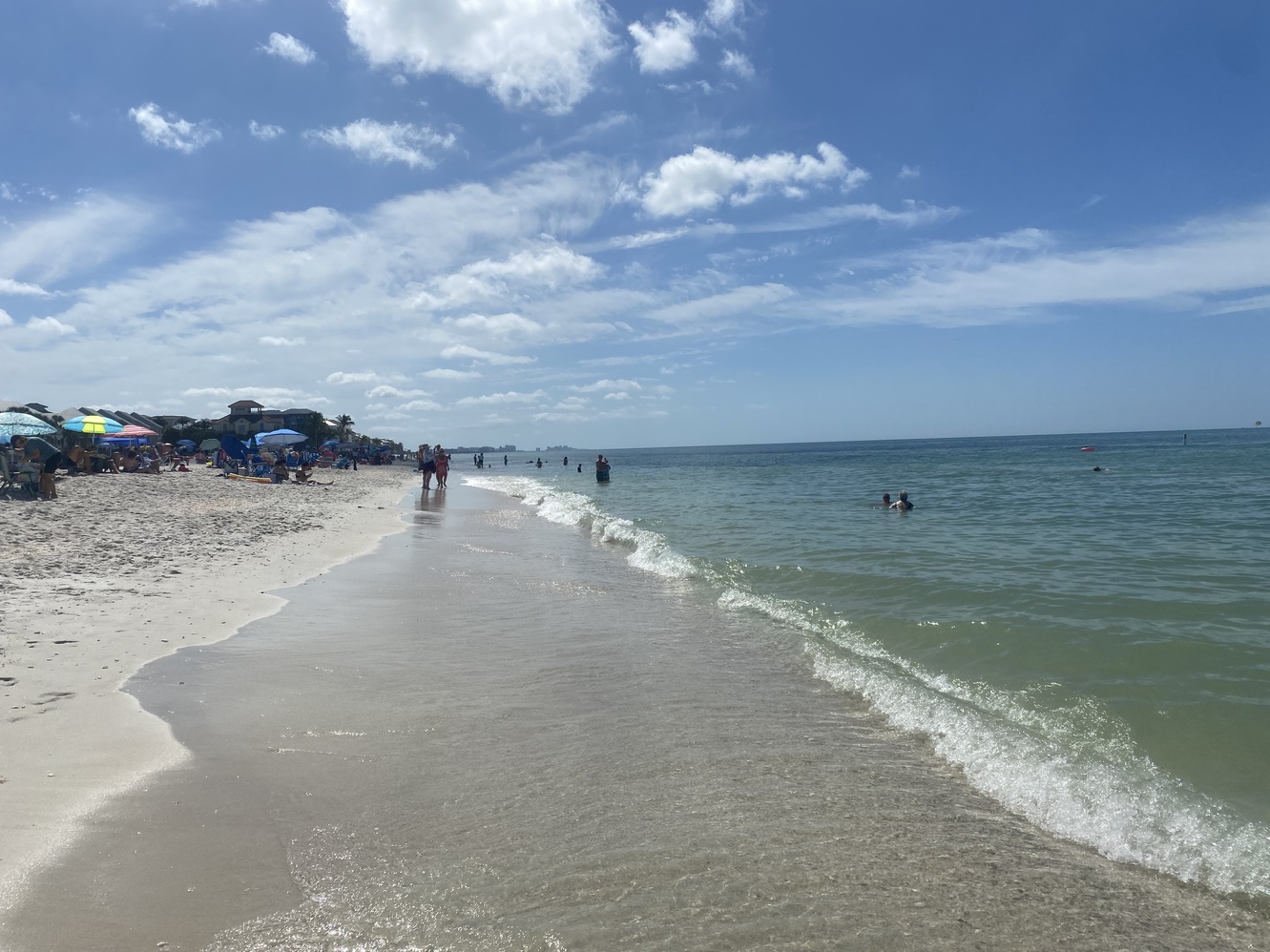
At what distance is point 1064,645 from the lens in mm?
7863

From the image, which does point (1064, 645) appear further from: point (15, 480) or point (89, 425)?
point (89, 425)

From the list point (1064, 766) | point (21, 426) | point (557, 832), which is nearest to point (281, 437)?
point (21, 426)

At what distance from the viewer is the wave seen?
13.7 feet

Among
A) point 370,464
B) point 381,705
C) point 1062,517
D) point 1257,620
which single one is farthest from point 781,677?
point 370,464

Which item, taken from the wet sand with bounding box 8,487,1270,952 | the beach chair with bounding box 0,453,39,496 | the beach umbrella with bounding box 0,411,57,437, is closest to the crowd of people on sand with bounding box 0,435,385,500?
the beach chair with bounding box 0,453,39,496

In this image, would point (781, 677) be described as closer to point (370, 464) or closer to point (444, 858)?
point (444, 858)

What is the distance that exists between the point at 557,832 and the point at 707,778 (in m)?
1.17

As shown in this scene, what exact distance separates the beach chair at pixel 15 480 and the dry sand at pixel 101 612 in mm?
631

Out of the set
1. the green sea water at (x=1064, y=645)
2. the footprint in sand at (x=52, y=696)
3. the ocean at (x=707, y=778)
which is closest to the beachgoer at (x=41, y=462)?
the ocean at (x=707, y=778)

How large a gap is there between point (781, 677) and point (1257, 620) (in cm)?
569

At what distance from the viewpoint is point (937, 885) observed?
12.3ft

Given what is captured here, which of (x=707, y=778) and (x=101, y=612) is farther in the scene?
(x=101, y=612)

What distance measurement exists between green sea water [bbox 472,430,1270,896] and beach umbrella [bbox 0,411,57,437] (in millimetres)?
17547

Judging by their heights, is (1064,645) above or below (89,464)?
below
